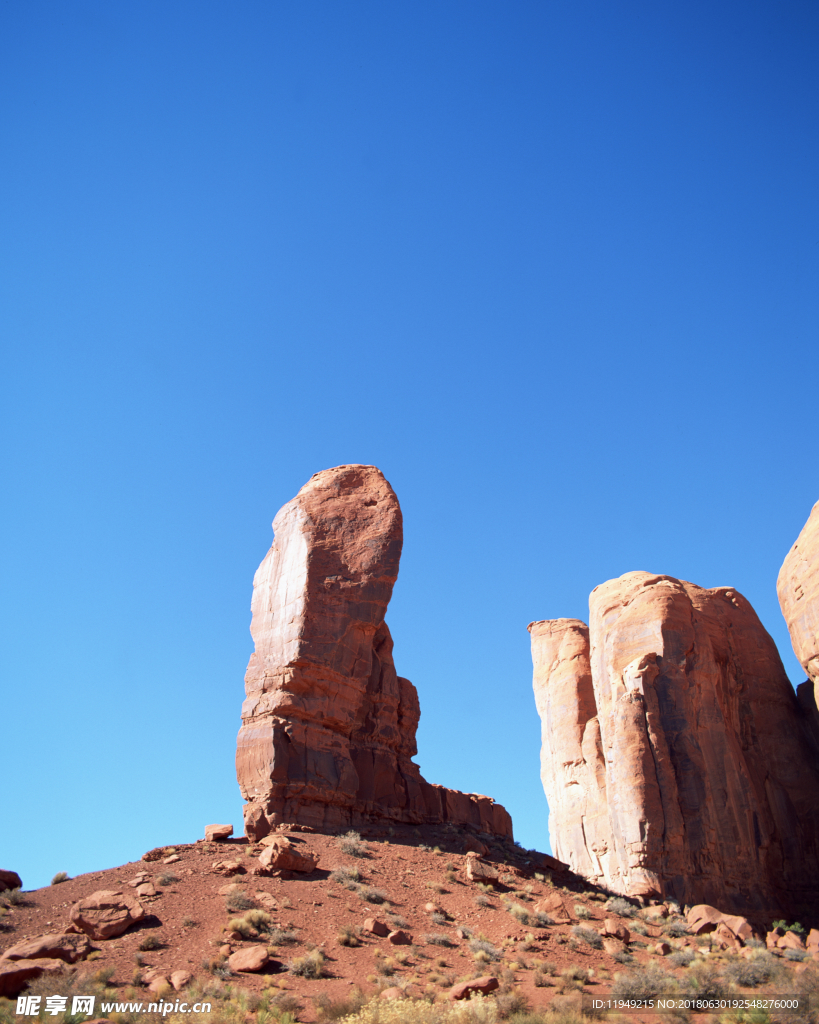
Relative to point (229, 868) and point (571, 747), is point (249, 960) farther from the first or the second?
point (571, 747)

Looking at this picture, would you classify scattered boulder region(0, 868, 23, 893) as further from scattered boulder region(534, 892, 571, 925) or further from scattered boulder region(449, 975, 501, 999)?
scattered boulder region(534, 892, 571, 925)

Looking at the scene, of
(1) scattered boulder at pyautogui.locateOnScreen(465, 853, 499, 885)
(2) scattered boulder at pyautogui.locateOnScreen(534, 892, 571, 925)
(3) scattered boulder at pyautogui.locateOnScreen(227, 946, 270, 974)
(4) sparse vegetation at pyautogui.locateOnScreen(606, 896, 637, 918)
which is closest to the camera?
(3) scattered boulder at pyautogui.locateOnScreen(227, 946, 270, 974)

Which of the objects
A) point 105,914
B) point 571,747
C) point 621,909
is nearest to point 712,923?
point 621,909

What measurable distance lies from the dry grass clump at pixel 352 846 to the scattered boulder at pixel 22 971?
410 inches

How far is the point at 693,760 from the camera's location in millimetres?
32250

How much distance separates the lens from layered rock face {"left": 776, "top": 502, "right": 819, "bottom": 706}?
29969 mm

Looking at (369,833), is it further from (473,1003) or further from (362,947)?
(473,1003)

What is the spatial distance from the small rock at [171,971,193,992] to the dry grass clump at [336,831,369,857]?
948 centimetres

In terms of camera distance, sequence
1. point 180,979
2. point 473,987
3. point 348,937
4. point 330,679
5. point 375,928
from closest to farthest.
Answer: point 180,979 < point 473,987 < point 348,937 < point 375,928 < point 330,679

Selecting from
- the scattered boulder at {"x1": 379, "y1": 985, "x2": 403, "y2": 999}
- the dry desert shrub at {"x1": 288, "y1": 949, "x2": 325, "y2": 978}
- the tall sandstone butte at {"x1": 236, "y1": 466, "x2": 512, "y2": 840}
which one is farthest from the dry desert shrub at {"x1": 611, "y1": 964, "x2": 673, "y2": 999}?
the tall sandstone butte at {"x1": 236, "y1": 466, "x2": 512, "y2": 840}

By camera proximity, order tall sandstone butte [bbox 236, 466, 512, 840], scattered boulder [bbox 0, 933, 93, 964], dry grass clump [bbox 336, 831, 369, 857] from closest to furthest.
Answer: scattered boulder [bbox 0, 933, 93, 964] → dry grass clump [bbox 336, 831, 369, 857] → tall sandstone butte [bbox 236, 466, 512, 840]

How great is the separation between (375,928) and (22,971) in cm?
780

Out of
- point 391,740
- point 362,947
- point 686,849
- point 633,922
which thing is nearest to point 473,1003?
point 362,947

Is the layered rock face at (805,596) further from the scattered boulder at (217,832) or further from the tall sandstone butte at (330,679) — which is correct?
the scattered boulder at (217,832)
